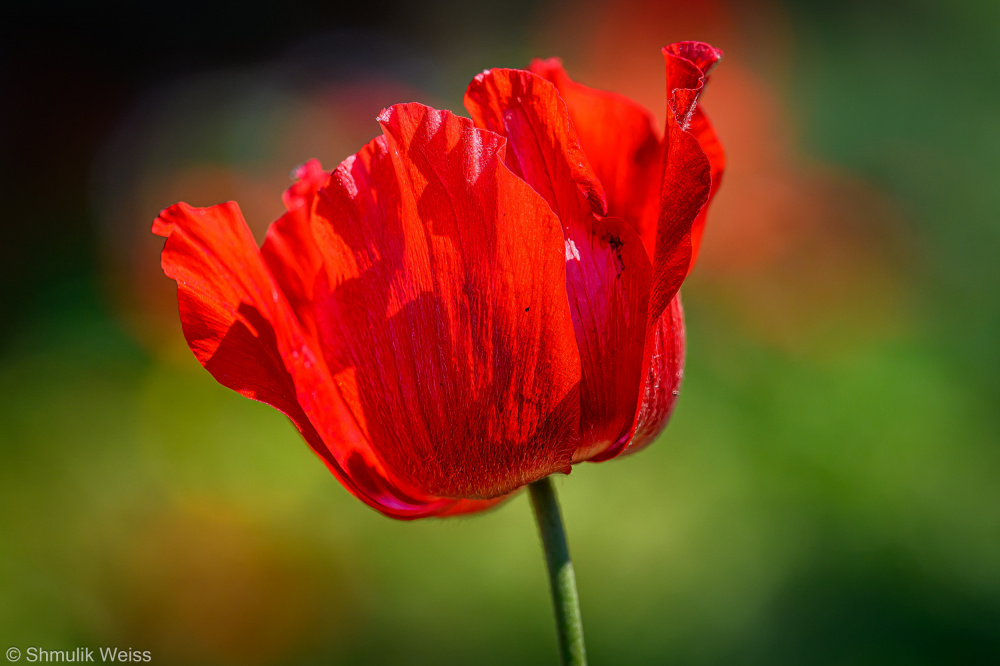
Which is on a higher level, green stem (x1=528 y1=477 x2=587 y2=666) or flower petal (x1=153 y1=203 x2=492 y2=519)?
flower petal (x1=153 y1=203 x2=492 y2=519)

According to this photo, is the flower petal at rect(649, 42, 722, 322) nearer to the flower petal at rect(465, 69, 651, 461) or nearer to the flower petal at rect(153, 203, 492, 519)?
the flower petal at rect(465, 69, 651, 461)

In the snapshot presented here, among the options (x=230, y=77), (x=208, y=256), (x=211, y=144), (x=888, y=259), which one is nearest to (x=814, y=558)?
(x=888, y=259)

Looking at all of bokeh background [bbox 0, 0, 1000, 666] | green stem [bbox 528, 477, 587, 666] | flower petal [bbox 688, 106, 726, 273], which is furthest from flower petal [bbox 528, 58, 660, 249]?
bokeh background [bbox 0, 0, 1000, 666]

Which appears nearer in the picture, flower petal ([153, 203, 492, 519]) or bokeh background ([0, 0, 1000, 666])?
flower petal ([153, 203, 492, 519])

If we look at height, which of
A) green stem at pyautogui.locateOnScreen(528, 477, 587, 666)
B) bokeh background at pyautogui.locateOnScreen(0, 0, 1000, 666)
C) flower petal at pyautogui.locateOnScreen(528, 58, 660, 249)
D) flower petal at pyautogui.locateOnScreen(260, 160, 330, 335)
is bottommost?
bokeh background at pyautogui.locateOnScreen(0, 0, 1000, 666)

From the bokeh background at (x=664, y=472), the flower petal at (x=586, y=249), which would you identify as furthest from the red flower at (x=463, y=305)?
the bokeh background at (x=664, y=472)

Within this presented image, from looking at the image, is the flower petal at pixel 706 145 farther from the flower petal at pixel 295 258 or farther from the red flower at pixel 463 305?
the flower petal at pixel 295 258
